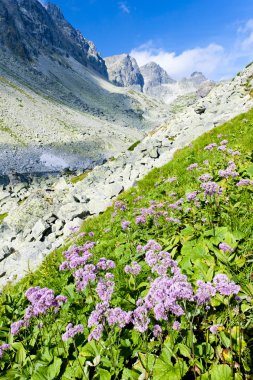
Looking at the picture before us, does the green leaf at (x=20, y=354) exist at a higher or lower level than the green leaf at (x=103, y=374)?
lower

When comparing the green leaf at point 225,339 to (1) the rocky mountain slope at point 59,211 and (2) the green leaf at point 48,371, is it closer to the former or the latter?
(2) the green leaf at point 48,371

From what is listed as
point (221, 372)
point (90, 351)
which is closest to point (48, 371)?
point (90, 351)

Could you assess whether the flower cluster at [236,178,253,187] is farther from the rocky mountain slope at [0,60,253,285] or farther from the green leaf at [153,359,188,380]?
the rocky mountain slope at [0,60,253,285]

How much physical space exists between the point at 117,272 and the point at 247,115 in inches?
628

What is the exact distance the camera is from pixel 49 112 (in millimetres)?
96000

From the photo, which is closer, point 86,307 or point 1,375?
point 1,375

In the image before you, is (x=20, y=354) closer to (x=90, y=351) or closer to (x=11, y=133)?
(x=90, y=351)

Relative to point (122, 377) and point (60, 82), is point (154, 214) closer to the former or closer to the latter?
point (122, 377)

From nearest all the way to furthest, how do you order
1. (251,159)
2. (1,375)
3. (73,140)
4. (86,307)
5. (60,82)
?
(1,375), (86,307), (251,159), (73,140), (60,82)

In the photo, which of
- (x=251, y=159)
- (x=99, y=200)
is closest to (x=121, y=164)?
(x=99, y=200)

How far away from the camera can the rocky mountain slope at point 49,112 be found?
2763 inches

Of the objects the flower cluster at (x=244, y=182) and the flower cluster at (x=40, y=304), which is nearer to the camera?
the flower cluster at (x=40, y=304)

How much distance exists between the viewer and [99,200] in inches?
696

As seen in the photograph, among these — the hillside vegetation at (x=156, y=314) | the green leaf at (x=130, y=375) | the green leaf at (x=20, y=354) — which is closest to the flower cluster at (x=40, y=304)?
the hillside vegetation at (x=156, y=314)
